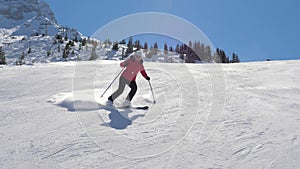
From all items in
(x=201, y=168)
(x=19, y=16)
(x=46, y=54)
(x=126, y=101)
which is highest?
(x=19, y=16)

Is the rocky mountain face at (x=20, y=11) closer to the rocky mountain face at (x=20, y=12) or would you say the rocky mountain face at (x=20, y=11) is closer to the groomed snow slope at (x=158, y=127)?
the rocky mountain face at (x=20, y=12)

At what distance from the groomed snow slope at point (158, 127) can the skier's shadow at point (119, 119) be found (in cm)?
1

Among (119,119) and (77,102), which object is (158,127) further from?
(77,102)

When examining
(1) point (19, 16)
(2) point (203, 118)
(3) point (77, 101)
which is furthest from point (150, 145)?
(1) point (19, 16)

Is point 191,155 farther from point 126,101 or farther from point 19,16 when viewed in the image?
point 19,16

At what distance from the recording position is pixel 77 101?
16.7 ft

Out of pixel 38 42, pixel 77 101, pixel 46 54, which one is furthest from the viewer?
pixel 38 42

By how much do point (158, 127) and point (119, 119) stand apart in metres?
0.73

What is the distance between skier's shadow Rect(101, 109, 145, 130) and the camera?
13.3 ft

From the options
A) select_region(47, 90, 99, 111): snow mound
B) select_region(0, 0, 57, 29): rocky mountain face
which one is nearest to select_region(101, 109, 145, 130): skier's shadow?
select_region(47, 90, 99, 111): snow mound

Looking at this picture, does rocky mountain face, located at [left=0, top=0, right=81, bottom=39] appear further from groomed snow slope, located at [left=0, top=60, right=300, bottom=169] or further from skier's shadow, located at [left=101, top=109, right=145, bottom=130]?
skier's shadow, located at [left=101, top=109, right=145, bottom=130]

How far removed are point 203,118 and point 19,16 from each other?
580 feet

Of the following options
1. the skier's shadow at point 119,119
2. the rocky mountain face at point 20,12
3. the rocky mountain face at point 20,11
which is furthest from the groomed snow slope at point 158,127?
the rocky mountain face at point 20,11

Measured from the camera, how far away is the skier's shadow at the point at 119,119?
13.3 ft
